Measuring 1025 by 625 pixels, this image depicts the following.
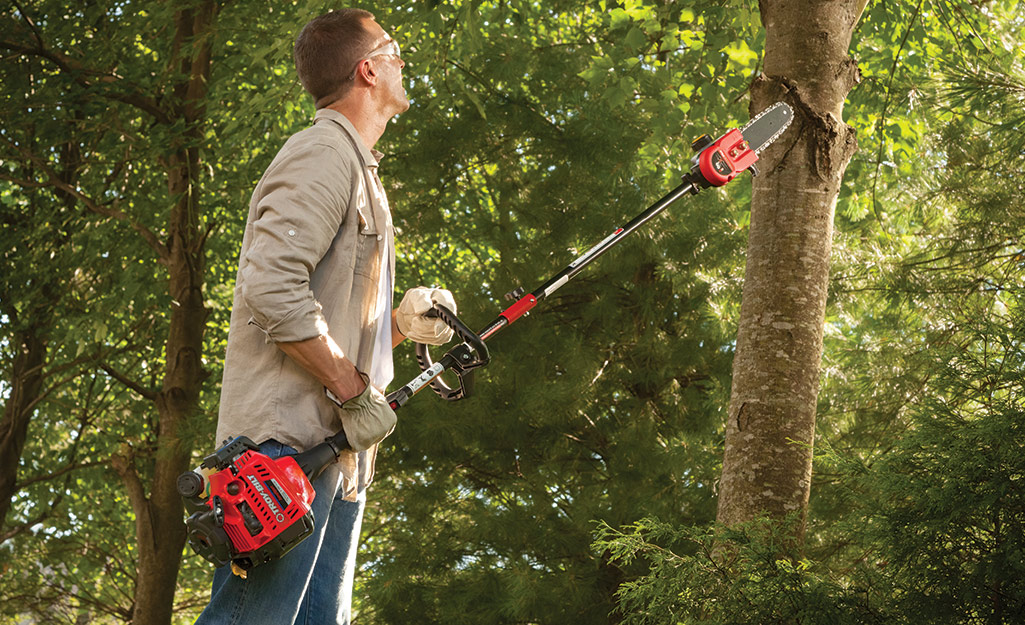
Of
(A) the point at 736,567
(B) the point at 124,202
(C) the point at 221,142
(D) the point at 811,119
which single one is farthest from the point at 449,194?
(A) the point at 736,567

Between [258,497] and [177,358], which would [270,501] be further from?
[177,358]

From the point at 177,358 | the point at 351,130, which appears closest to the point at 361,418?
the point at 351,130

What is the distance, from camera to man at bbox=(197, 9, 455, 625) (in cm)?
194

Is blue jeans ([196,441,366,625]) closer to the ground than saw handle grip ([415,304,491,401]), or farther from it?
closer to the ground

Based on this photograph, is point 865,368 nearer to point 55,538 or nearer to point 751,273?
point 751,273

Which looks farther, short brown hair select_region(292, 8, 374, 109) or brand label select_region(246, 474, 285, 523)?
short brown hair select_region(292, 8, 374, 109)

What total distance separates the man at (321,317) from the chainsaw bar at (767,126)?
1.07 metres

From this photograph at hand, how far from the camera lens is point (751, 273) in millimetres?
2988

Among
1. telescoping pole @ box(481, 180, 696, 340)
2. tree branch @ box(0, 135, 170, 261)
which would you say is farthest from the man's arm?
tree branch @ box(0, 135, 170, 261)

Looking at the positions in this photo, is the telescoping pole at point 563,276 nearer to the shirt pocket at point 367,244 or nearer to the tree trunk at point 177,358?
the shirt pocket at point 367,244

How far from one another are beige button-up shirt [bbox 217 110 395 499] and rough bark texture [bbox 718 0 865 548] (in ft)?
3.86

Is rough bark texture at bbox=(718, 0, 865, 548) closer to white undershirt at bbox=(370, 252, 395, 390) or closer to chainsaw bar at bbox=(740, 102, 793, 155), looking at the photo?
chainsaw bar at bbox=(740, 102, 793, 155)

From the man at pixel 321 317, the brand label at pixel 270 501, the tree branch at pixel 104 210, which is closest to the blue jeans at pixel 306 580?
the man at pixel 321 317

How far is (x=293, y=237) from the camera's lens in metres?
1.96
